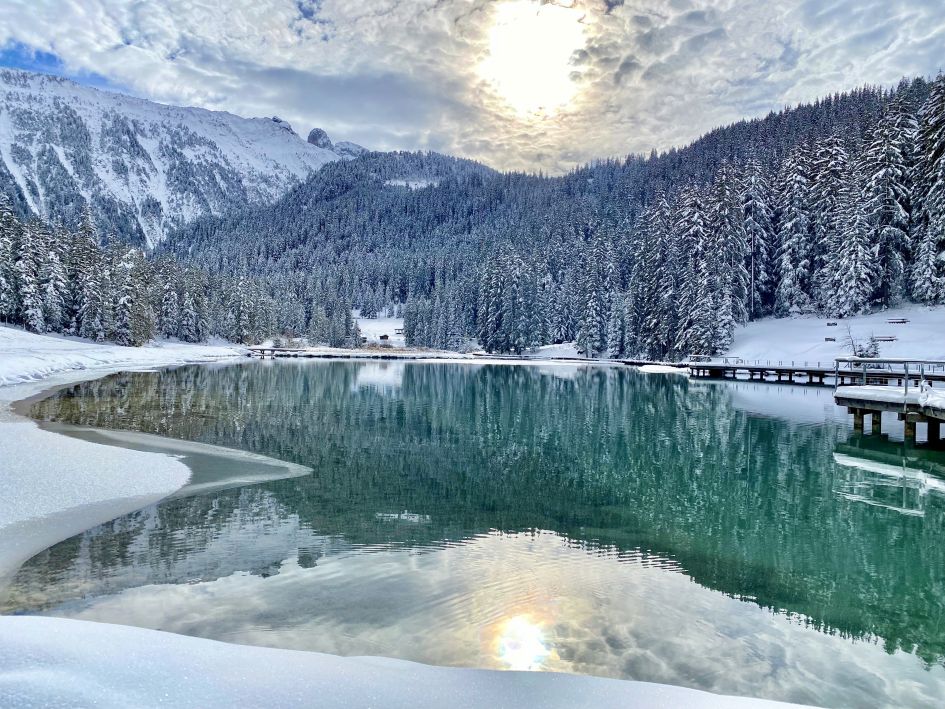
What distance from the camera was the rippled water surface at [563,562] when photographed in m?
7.21

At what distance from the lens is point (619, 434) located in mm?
25078

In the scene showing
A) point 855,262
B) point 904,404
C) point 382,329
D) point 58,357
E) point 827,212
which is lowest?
point 904,404

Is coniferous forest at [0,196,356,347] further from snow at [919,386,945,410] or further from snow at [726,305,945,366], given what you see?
snow at [919,386,945,410]

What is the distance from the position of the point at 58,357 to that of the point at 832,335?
221ft

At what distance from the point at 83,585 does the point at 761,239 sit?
236 ft

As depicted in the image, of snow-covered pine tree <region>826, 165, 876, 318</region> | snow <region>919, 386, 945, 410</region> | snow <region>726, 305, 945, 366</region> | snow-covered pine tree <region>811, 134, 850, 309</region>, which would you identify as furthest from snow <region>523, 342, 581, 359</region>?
snow <region>919, 386, 945, 410</region>

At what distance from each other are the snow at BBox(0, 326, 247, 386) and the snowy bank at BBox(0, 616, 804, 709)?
36.6 meters

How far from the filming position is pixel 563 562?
33.9 feet

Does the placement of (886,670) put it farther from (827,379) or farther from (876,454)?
(827,379)

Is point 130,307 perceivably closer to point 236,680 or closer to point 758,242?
point 758,242

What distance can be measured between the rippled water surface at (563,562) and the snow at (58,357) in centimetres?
2264

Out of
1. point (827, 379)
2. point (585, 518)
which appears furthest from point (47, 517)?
point (827, 379)

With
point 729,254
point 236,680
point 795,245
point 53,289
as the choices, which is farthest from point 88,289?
point 795,245

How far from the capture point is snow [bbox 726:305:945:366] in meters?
47.8
